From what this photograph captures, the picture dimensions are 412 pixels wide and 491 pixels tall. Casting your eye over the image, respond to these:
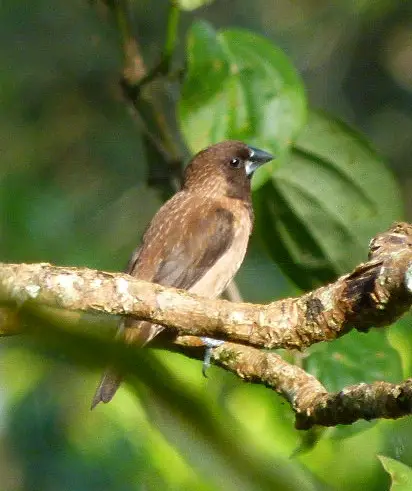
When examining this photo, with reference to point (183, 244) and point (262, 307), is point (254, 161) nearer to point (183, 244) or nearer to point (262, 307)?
point (183, 244)

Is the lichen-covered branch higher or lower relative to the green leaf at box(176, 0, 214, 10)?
lower

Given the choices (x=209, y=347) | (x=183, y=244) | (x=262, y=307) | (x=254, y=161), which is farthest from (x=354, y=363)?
(x=254, y=161)

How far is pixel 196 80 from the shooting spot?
291 centimetres

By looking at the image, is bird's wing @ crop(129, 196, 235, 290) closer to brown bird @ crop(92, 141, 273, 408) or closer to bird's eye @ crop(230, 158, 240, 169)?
brown bird @ crop(92, 141, 273, 408)

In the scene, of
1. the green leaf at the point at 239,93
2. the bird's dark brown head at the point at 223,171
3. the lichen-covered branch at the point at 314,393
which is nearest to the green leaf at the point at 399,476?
the lichen-covered branch at the point at 314,393

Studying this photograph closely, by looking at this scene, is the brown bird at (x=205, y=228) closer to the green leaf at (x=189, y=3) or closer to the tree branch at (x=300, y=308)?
the green leaf at (x=189, y=3)

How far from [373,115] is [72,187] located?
8.00ft

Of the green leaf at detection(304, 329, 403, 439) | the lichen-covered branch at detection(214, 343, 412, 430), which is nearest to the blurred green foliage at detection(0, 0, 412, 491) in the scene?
the green leaf at detection(304, 329, 403, 439)

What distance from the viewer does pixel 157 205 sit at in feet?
19.4

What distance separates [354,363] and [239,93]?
947 millimetres

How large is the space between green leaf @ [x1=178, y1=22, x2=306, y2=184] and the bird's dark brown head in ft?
2.60

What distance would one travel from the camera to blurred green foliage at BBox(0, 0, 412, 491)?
598mm

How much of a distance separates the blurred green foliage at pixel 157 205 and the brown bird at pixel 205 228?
6.5 inches

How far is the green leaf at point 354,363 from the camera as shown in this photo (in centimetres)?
258
